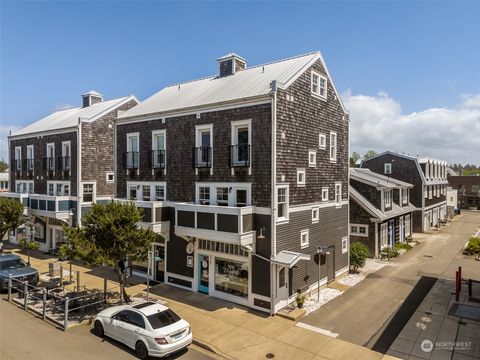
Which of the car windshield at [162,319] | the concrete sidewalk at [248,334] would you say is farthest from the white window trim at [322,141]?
the car windshield at [162,319]

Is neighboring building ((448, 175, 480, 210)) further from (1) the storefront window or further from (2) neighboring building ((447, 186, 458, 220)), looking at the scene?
(1) the storefront window

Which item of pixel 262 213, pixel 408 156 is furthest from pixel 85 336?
pixel 408 156

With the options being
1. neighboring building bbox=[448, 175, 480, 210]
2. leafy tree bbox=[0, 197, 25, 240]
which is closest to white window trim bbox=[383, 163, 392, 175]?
leafy tree bbox=[0, 197, 25, 240]

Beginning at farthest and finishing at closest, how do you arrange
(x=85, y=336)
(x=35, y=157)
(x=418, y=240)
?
(x=418, y=240) < (x=35, y=157) < (x=85, y=336)

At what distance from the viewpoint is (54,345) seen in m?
13.1

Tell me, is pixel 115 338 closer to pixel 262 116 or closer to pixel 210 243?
pixel 210 243

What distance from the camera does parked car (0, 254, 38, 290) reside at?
1945 cm

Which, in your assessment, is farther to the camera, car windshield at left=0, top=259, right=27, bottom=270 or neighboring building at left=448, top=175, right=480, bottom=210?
neighboring building at left=448, top=175, right=480, bottom=210

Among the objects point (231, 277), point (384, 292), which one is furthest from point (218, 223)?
point (384, 292)

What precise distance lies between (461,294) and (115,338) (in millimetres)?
18109

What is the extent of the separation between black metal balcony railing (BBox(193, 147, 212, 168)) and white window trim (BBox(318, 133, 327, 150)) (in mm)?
6652

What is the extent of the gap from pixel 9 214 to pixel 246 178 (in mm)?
21853

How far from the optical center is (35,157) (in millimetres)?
31531

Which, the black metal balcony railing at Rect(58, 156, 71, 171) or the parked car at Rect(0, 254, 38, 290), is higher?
the black metal balcony railing at Rect(58, 156, 71, 171)
